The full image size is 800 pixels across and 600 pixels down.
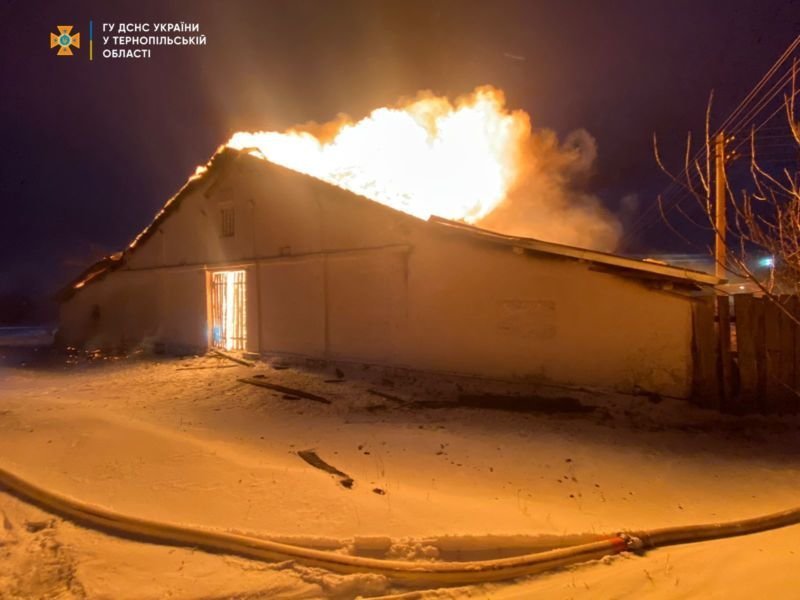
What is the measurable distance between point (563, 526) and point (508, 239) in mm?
5715

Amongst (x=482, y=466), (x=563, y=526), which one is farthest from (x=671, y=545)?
(x=482, y=466)

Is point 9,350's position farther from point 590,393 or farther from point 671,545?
point 671,545

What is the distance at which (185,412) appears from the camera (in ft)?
27.1

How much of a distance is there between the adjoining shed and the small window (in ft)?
0.14

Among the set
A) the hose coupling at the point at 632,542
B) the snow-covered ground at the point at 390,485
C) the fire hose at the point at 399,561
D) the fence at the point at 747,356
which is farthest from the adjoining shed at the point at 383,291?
the hose coupling at the point at 632,542

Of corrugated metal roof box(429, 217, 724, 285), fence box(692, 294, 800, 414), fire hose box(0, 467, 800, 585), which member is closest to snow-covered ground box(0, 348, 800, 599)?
fire hose box(0, 467, 800, 585)

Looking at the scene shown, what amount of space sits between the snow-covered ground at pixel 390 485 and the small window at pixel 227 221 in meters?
5.81

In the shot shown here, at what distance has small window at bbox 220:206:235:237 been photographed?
13.9m

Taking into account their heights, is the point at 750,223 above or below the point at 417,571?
above

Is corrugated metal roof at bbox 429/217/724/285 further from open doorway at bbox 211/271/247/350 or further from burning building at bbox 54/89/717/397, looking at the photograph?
open doorway at bbox 211/271/247/350

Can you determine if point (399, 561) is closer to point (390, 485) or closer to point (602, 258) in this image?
point (390, 485)

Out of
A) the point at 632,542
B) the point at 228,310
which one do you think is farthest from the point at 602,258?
the point at 228,310

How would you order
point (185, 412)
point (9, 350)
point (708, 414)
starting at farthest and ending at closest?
point (9, 350)
point (185, 412)
point (708, 414)

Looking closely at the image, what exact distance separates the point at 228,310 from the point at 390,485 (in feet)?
34.5
